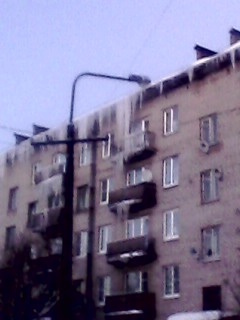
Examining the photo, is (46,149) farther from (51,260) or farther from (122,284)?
(122,284)

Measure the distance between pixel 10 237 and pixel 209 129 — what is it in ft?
57.0

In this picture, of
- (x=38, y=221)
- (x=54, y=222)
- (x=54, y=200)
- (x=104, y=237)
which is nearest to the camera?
(x=104, y=237)

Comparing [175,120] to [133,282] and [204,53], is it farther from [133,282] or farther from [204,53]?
[133,282]

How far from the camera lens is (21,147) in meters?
45.0

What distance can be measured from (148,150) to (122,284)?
630 cm

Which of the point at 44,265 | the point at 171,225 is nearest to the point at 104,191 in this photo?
the point at 44,265

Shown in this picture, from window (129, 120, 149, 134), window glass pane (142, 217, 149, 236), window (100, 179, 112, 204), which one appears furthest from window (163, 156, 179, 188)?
window (100, 179, 112, 204)

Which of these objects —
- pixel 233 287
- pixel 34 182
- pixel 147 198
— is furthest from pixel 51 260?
pixel 233 287

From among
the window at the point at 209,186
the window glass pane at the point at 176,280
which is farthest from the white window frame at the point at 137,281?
the window at the point at 209,186

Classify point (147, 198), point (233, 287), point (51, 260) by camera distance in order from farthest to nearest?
point (51, 260)
point (147, 198)
point (233, 287)

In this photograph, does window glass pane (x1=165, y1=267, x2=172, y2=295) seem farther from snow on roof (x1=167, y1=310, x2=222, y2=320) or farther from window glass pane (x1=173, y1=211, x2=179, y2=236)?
snow on roof (x1=167, y1=310, x2=222, y2=320)

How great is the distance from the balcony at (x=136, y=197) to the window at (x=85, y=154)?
4581 mm

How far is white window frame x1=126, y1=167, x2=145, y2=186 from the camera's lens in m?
34.7

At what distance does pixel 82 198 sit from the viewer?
38.8 metres
